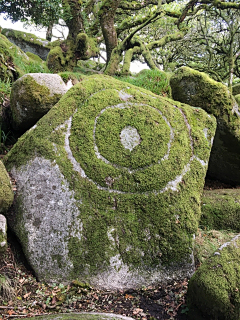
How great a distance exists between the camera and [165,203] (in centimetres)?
298

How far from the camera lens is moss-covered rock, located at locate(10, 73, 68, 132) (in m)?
3.62

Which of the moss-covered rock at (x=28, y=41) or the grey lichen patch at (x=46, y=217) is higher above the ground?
the moss-covered rock at (x=28, y=41)

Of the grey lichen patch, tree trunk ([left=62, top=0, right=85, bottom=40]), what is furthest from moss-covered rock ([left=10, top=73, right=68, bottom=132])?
tree trunk ([left=62, top=0, right=85, bottom=40])

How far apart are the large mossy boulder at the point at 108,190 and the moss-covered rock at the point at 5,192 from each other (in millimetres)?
146

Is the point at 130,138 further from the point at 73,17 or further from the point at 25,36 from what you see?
the point at 25,36

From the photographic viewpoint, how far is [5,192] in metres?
2.69

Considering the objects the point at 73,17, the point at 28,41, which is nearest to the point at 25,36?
the point at 28,41

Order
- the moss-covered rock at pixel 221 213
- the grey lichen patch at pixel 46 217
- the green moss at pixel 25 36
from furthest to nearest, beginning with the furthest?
the green moss at pixel 25 36
the moss-covered rock at pixel 221 213
the grey lichen patch at pixel 46 217

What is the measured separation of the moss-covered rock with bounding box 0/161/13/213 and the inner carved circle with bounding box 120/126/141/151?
1.34m

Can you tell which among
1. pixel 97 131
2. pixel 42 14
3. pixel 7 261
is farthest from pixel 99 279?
pixel 42 14

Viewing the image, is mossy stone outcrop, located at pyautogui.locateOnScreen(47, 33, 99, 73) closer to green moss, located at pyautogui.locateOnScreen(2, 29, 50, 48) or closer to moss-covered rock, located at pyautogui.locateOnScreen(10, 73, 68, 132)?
green moss, located at pyautogui.locateOnScreen(2, 29, 50, 48)

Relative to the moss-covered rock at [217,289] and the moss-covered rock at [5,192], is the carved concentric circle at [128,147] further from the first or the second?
the moss-covered rock at [217,289]

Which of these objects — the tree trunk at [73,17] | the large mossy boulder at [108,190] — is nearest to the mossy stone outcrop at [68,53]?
the tree trunk at [73,17]

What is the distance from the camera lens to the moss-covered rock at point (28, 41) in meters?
11.7
